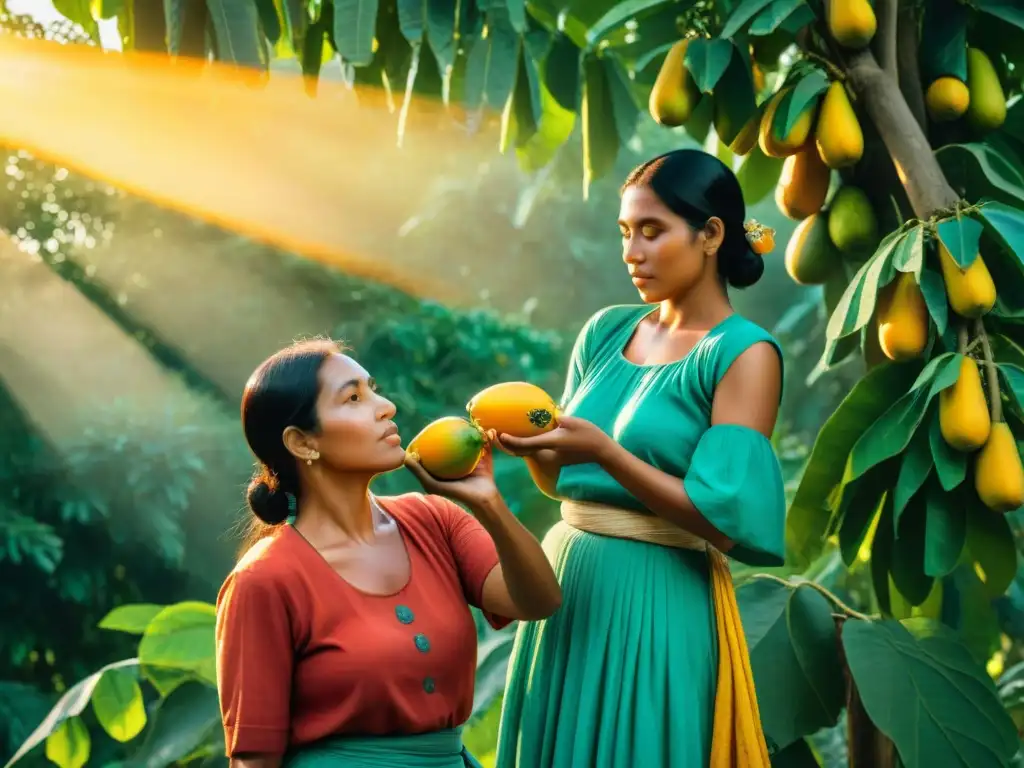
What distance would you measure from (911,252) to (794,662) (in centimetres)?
99

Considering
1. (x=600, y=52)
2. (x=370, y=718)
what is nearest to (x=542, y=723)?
(x=370, y=718)

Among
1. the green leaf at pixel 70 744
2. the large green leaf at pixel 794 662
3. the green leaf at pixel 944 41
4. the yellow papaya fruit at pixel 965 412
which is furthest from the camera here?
the green leaf at pixel 70 744

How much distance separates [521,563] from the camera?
219 centimetres

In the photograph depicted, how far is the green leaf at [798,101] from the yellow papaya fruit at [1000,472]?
76 centimetres

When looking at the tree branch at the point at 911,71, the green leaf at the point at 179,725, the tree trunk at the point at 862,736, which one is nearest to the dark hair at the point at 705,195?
the tree branch at the point at 911,71

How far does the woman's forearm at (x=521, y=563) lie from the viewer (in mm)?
2137

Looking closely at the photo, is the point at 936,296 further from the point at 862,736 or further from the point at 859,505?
the point at 862,736

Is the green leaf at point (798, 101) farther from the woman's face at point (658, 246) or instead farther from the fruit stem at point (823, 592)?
the fruit stem at point (823, 592)

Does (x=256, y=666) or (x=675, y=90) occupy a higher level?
(x=675, y=90)

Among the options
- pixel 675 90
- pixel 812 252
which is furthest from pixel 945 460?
pixel 675 90

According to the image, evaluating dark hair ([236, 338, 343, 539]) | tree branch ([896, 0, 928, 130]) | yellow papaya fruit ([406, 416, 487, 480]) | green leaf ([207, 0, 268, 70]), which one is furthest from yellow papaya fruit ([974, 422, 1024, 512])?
green leaf ([207, 0, 268, 70])

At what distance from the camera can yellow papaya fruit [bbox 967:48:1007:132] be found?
317 cm

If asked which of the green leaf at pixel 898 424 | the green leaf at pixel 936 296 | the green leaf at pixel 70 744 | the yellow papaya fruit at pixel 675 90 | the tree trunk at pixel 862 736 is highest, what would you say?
the yellow papaya fruit at pixel 675 90

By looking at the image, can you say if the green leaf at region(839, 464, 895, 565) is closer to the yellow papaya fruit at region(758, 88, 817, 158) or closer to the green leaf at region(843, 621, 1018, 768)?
the green leaf at region(843, 621, 1018, 768)
